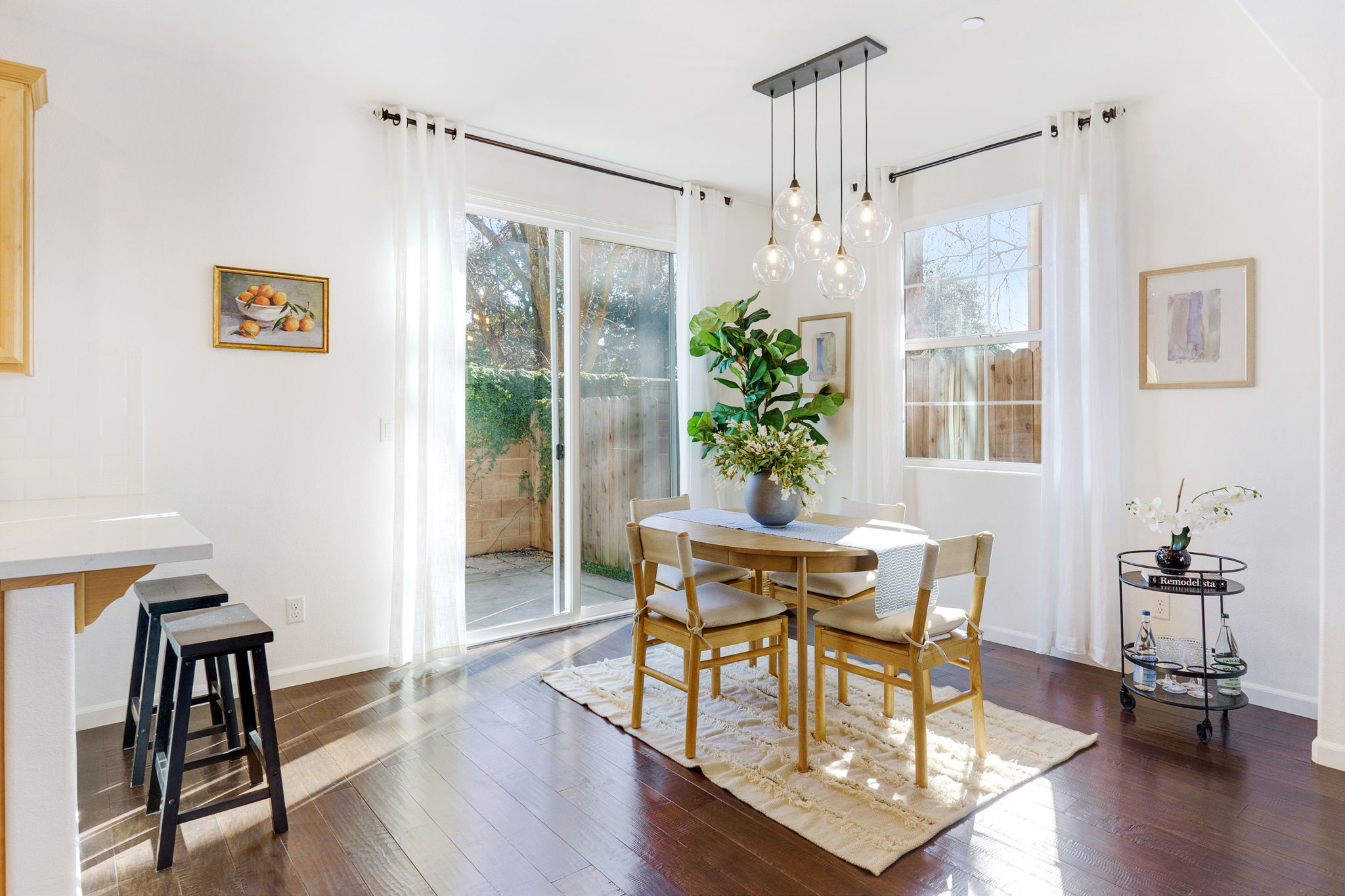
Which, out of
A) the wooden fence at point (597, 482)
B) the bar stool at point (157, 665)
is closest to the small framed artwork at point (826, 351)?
the wooden fence at point (597, 482)

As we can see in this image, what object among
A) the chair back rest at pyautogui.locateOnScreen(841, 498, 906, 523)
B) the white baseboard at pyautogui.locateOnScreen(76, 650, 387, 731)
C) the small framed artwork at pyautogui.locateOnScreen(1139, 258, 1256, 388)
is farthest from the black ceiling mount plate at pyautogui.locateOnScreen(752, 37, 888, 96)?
the white baseboard at pyautogui.locateOnScreen(76, 650, 387, 731)

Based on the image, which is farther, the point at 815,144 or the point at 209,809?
the point at 815,144

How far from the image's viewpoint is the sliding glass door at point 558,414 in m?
4.18

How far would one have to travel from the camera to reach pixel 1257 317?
325 centimetres

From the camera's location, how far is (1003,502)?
13.6ft

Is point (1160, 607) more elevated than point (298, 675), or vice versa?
point (1160, 607)

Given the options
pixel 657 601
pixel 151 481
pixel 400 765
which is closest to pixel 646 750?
pixel 657 601

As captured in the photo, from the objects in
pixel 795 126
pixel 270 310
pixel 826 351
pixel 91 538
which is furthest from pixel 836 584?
pixel 270 310

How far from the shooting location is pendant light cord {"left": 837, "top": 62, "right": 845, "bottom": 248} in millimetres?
3266

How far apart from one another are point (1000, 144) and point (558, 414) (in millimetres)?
2892

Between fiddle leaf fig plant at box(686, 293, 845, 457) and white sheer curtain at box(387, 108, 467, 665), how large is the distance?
1.56 metres

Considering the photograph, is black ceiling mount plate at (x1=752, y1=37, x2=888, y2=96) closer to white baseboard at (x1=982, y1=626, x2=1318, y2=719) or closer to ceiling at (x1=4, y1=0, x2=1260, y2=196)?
ceiling at (x1=4, y1=0, x2=1260, y2=196)

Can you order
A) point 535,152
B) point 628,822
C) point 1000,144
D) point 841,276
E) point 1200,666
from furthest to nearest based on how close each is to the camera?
1. point 535,152
2. point 1000,144
3. point 1200,666
4. point 841,276
5. point 628,822

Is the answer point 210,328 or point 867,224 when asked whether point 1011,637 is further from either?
point 210,328
